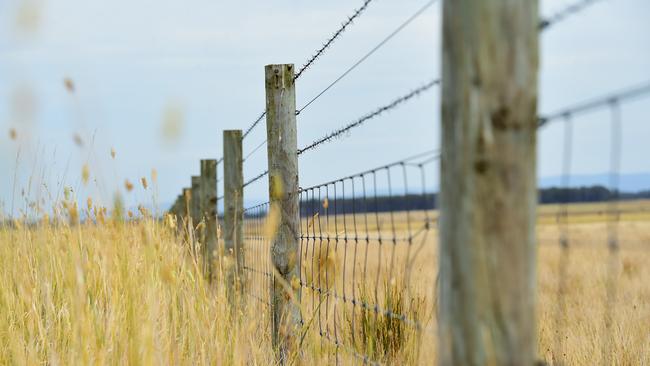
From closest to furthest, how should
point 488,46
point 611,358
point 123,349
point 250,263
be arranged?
point 488,46
point 123,349
point 611,358
point 250,263

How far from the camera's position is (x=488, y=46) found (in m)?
1.37

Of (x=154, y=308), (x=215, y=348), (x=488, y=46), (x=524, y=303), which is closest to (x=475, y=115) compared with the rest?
(x=488, y=46)

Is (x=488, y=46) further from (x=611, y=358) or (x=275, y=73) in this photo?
(x=611, y=358)

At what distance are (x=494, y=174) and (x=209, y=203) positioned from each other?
17.7 feet

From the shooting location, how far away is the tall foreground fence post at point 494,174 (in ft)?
4.49

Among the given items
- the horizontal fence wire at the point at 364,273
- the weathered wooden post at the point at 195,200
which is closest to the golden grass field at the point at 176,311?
the horizontal fence wire at the point at 364,273

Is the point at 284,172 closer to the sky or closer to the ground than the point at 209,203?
closer to the sky

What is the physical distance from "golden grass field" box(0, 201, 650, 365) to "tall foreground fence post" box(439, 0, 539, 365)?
0.27 meters

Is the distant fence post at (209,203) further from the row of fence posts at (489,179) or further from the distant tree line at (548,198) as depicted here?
the row of fence posts at (489,179)

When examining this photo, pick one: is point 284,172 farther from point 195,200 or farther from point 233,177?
point 195,200

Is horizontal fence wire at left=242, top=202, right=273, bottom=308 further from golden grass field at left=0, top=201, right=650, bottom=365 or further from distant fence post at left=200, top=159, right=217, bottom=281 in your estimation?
distant fence post at left=200, top=159, right=217, bottom=281

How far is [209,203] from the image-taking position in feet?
21.6

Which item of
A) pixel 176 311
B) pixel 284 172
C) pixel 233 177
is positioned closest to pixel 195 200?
pixel 233 177

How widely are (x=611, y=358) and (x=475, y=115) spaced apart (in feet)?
9.80
